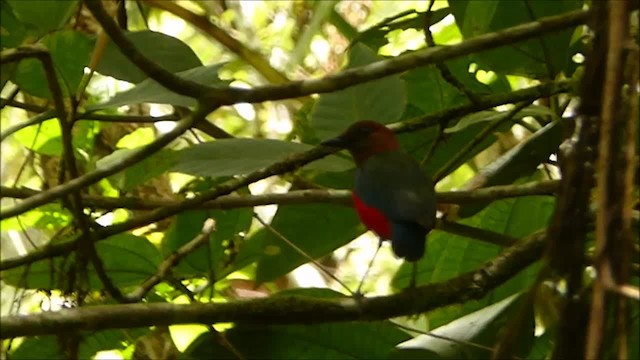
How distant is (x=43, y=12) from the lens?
0.99 metres

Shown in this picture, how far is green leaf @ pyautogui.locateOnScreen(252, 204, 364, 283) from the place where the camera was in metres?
1.23

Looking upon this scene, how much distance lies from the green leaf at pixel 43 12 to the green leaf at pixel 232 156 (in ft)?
0.65

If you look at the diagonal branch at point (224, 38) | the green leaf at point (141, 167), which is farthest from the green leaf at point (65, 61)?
the diagonal branch at point (224, 38)

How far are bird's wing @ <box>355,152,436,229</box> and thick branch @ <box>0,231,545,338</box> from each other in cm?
9

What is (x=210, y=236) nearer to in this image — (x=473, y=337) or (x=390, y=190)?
(x=390, y=190)

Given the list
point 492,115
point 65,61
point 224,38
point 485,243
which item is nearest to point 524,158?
point 492,115

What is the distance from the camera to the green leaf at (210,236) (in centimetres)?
127

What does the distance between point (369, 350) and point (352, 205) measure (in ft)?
0.60

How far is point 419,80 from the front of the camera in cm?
133

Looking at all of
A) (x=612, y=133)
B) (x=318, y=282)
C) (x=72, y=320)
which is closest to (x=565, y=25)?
(x=612, y=133)

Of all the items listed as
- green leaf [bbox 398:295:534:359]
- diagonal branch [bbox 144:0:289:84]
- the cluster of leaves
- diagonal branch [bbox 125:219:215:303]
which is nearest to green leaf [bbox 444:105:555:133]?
the cluster of leaves

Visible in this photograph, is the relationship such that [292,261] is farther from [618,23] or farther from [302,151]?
[618,23]

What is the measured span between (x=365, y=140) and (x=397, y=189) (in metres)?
0.10

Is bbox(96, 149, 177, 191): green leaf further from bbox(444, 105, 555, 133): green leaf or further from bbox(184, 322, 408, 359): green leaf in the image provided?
bbox(444, 105, 555, 133): green leaf
